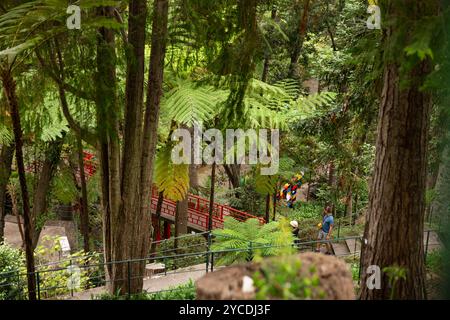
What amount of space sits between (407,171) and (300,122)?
768 centimetres

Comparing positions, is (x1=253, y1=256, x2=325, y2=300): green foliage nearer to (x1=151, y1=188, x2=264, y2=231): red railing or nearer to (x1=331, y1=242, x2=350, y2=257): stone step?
(x1=331, y1=242, x2=350, y2=257): stone step

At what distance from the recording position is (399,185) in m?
5.11

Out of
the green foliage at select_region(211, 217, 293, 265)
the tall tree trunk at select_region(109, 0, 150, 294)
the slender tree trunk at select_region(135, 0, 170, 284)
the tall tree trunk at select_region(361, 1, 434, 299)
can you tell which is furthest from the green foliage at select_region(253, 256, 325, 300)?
the green foliage at select_region(211, 217, 293, 265)

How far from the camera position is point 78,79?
6289 millimetres

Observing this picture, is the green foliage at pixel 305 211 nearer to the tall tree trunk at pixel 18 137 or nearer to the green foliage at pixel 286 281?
the tall tree trunk at pixel 18 137

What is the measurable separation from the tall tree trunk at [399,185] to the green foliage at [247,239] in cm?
400

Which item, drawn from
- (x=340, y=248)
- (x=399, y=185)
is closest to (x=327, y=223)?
(x=340, y=248)

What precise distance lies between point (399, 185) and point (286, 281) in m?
2.13

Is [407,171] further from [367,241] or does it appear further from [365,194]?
[365,194]

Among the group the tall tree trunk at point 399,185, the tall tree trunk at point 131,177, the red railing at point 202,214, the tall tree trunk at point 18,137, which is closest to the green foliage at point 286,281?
the tall tree trunk at point 399,185

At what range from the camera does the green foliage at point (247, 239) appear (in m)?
9.49

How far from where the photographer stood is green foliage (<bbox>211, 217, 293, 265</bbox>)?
9492 millimetres

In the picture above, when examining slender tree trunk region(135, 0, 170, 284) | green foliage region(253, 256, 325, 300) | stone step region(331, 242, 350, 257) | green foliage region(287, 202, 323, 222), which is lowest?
green foliage region(287, 202, 323, 222)

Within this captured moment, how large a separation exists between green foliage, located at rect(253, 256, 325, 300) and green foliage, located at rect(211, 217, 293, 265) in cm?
566
